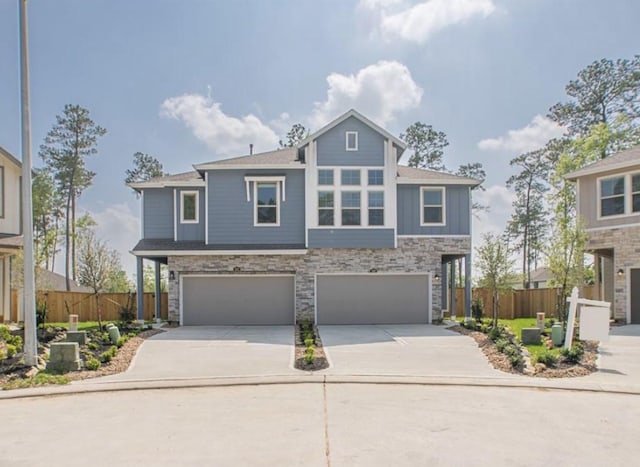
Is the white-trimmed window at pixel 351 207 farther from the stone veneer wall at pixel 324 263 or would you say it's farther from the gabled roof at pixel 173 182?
the gabled roof at pixel 173 182

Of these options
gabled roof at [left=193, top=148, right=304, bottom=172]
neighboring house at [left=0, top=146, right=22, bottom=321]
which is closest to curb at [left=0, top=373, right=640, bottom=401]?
neighboring house at [left=0, top=146, right=22, bottom=321]

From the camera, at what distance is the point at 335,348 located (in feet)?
41.6

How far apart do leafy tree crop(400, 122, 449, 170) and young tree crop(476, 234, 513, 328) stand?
19.9m

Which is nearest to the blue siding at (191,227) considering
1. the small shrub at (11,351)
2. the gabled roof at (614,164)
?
the small shrub at (11,351)

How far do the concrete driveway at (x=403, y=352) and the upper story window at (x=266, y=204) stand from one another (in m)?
4.64

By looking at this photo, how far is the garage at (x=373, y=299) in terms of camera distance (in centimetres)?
1830

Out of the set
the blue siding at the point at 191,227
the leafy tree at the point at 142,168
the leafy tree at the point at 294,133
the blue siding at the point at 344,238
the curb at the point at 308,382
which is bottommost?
the curb at the point at 308,382

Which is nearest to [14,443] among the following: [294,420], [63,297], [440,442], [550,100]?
[294,420]

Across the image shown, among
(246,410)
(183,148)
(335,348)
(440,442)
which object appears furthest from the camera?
(183,148)

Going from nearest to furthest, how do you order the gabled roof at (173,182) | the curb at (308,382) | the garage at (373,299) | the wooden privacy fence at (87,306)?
the curb at (308,382) → the garage at (373,299) → the gabled roof at (173,182) → the wooden privacy fence at (87,306)

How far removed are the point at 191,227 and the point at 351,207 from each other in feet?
20.7

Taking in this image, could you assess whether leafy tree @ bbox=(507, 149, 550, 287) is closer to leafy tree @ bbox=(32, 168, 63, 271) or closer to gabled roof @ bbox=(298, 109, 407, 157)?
gabled roof @ bbox=(298, 109, 407, 157)

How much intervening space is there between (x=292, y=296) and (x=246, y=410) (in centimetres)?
1121

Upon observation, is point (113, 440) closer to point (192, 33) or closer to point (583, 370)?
point (583, 370)
